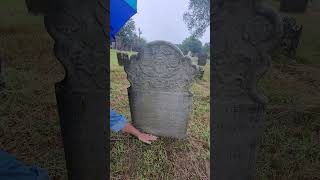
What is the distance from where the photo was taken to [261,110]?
3.57 feet

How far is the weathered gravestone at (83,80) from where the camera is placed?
1.06m

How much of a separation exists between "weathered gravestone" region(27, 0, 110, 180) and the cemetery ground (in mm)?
726

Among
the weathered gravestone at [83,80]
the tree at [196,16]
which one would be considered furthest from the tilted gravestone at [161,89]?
the weathered gravestone at [83,80]

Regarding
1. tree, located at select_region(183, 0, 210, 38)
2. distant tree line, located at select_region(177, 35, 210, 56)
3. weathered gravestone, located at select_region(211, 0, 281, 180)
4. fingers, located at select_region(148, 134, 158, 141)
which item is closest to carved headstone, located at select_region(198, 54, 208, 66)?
distant tree line, located at select_region(177, 35, 210, 56)

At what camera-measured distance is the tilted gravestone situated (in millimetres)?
2127

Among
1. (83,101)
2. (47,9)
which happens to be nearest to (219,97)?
(83,101)

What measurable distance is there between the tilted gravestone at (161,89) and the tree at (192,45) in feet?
0.32

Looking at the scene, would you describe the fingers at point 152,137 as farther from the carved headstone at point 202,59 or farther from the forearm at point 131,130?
the carved headstone at point 202,59

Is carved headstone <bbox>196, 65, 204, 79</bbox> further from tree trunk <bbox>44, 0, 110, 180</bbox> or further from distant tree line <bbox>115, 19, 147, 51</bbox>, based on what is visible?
tree trunk <bbox>44, 0, 110, 180</bbox>

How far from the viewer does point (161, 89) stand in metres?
2.21

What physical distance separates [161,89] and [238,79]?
3.86 feet

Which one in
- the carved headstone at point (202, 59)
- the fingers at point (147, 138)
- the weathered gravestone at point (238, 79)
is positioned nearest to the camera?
the weathered gravestone at point (238, 79)

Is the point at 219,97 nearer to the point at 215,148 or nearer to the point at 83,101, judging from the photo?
the point at 215,148

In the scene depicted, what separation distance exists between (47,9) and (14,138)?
1552mm
